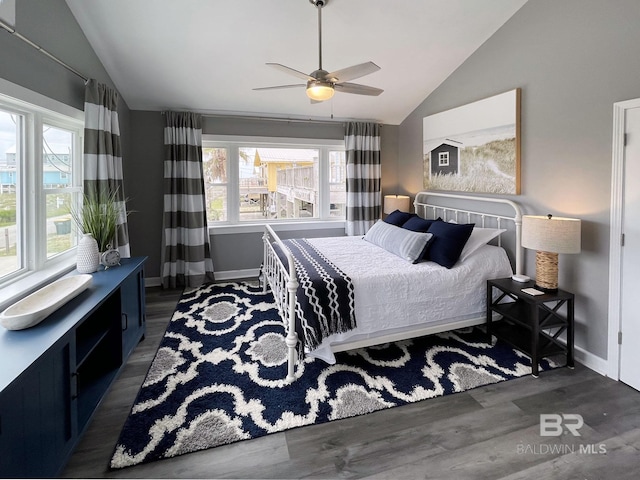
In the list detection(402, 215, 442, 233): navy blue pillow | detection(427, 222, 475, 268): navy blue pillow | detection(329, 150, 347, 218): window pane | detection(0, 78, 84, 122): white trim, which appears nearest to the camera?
detection(0, 78, 84, 122): white trim

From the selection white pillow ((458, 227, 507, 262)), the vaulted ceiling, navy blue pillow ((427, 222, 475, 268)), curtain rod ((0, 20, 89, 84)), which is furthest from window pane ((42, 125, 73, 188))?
white pillow ((458, 227, 507, 262))

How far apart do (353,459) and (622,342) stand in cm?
212

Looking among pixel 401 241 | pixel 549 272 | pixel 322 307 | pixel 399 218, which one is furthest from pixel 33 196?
pixel 549 272

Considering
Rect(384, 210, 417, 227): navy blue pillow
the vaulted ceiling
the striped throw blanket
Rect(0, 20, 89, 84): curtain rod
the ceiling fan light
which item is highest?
the vaulted ceiling

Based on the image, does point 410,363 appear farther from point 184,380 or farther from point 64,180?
point 64,180

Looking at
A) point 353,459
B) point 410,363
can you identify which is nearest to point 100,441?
point 353,459

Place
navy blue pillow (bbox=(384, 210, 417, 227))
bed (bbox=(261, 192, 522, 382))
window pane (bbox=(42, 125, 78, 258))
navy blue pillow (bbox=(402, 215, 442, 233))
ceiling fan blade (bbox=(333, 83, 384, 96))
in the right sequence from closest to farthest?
bed (bbox=(261, 192, 522, 382)), ceiling fan blade (bbox=(333, 83, 384, 96)), window pane (bbox=(42, 125, 78, 258)), navy blue pillow (bbox=(402, 215, 442, 233)), navy blue pillow (bbox=(384, 210, 417, 227))

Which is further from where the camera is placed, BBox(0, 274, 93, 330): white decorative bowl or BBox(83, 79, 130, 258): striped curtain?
BBox(83, 79, 130, 258): striped curtain

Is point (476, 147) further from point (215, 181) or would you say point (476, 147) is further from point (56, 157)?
point (56, 157)

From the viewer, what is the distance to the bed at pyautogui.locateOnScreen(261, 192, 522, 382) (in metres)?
2.51

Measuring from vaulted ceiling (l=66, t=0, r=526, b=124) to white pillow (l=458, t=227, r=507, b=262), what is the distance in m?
1.94

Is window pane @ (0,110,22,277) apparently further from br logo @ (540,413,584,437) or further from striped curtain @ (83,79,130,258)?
br logo @ (540,413,584,437)

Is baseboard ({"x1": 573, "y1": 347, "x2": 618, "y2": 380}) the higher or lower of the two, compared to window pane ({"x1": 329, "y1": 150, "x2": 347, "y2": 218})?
lower

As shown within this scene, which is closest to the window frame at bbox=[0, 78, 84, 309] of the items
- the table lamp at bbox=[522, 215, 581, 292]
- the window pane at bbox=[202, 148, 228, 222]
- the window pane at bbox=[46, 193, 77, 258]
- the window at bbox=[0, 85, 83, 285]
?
the window at bbox=[0, 85, 83, 285]
